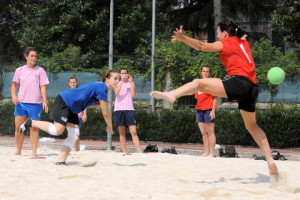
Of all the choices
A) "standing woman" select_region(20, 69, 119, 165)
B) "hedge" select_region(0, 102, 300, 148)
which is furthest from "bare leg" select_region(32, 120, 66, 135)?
"hedge" select_region(0, 102, 300, 148)

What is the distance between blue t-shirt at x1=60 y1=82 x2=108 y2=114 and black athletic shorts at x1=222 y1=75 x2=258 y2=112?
208 centimetres

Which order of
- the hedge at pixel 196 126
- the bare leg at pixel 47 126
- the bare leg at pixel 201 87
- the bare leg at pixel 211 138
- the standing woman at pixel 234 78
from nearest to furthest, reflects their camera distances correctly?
the bare leg at pixel 201 87 → the standing woman at pixel 234 78 → the bare leg at pixel 47 126 → the bare leg at pixel 211 138 → the hedge at pixel 196 126

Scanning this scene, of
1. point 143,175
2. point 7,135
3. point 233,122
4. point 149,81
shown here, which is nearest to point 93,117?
point 149,81

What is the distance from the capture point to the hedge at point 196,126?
12.8 m

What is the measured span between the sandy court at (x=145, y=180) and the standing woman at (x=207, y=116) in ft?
4.97

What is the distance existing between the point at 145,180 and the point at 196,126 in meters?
8.69

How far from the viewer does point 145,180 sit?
525 cm

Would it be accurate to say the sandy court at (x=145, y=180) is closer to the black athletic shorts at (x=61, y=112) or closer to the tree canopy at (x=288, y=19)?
the black athletic shorts at (x=61, y=112)

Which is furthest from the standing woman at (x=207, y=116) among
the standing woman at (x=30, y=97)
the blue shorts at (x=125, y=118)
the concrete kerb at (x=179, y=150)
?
the standing woman at (x=30, y=97)

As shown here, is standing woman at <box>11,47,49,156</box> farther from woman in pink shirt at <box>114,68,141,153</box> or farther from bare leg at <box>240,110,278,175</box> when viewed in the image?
bare leg at <box>240,110,278,175</box>

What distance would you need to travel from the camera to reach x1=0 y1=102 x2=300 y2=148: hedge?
12828 mm

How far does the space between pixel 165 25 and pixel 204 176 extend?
2121 centimetres

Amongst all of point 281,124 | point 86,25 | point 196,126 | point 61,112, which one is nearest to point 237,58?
point 61,112

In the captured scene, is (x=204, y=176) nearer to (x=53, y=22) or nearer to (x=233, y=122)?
(x=233, y=122)
